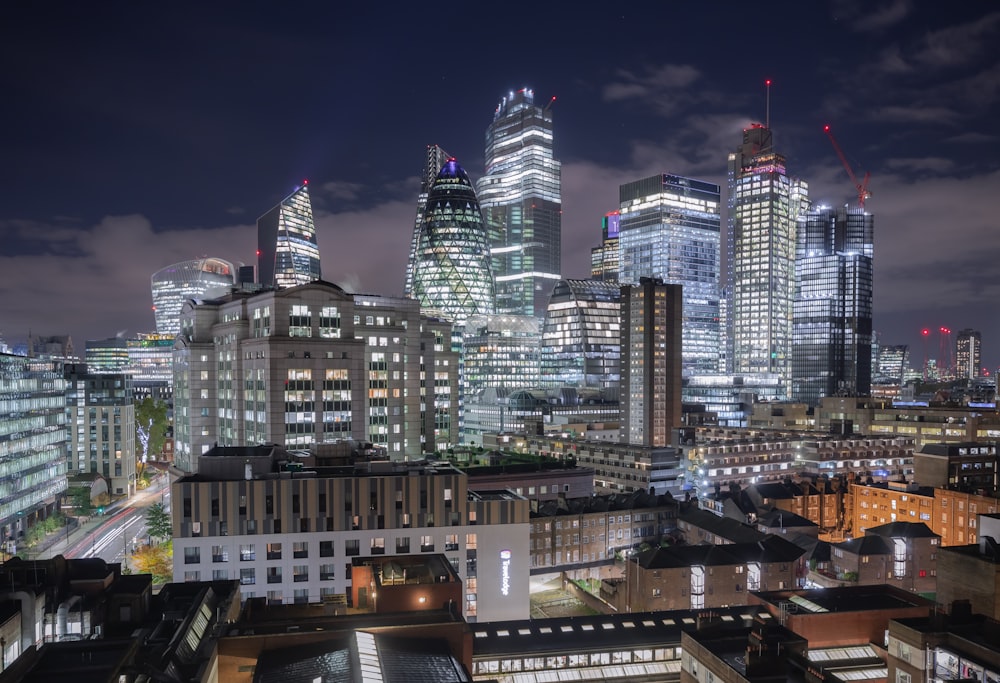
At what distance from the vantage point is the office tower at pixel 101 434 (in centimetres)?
12950

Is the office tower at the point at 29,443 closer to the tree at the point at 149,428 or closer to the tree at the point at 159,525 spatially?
the tree at the point at 159,525

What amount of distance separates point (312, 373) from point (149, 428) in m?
88.9

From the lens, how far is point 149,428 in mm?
160125

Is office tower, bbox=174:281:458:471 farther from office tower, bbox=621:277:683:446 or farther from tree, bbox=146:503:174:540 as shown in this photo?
office tower, bbox=621:277:683:446

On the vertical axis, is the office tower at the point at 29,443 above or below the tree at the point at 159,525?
above

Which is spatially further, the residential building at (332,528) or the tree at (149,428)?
the tree at (149,428)

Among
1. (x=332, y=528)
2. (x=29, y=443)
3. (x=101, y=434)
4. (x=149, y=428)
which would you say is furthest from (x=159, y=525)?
(x=149, y=428)

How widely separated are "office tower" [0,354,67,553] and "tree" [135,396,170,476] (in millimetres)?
45133

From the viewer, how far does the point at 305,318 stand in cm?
9450

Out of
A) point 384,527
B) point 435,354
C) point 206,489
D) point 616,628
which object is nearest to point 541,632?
point 616,628

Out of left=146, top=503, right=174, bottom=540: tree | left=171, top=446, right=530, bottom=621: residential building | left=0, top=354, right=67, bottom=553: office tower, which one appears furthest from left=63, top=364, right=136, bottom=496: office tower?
left=171, top=446, right=530, bottom=621: residential building

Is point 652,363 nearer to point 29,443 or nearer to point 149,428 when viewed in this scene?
point 149,428

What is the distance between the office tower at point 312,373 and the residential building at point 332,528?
79.4 feet

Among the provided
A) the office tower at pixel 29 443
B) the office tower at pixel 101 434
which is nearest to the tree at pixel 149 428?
the office tower at pixel 101 434
